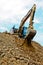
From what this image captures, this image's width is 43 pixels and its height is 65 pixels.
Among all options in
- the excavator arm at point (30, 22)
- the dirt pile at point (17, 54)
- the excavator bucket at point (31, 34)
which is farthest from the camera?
the excavator arm at point (30, 22)

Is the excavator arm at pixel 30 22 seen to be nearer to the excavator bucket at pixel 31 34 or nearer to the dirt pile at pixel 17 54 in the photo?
the excavator bucket at pixel 31 34

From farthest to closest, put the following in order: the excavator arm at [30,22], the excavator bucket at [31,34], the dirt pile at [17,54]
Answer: the excavator arm at [30,22], the excavator bucket at [31,34], the dirt pile at [17,54]

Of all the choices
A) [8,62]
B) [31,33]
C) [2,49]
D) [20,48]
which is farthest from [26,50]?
[8,62]

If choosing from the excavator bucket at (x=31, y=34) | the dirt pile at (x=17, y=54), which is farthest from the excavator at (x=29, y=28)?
the dirt pile at (x=17, y=54)

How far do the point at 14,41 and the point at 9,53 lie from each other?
18.7 ft

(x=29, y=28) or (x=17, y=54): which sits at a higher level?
(x=29, y=28)

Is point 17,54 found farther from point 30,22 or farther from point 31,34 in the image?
point 30,22

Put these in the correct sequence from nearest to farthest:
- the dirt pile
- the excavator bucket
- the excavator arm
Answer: the dirt pile < the excavator bucket < the excavator arm

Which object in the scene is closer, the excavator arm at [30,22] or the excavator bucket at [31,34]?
the excavator bucket at [31,34]

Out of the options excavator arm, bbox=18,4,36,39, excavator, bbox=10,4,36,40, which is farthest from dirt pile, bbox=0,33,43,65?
excavator arm, bbox=18,4,36,39

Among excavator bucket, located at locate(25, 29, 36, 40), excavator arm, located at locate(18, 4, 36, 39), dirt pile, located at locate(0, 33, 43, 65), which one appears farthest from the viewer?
excavator arm, located at locate(18, 4, 36, 39)

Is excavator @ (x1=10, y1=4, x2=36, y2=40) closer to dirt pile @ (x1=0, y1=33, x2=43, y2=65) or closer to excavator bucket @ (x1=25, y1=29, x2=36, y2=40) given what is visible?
excavator bucket @ (x1=25, y1=29, x2=36, y2=40)

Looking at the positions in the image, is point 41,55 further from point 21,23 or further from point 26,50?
point 21,23

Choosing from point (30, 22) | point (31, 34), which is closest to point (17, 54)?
point (31, 34)
